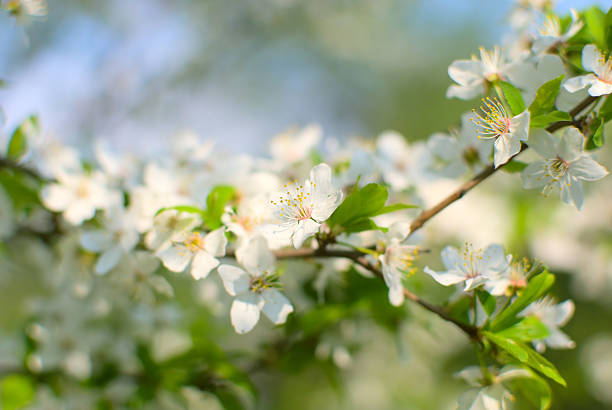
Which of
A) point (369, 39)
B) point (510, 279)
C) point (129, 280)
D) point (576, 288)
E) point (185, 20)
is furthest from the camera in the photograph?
point (369, 39)

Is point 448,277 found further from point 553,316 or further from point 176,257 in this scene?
point 176,257

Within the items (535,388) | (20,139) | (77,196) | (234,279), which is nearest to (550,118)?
(535,388)

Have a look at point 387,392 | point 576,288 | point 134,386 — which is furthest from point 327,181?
point 387,392

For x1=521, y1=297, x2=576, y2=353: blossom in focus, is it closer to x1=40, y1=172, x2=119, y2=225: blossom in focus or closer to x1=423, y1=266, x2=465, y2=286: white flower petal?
x1=423, y1=266, x2=465, y2=286: white flower petal

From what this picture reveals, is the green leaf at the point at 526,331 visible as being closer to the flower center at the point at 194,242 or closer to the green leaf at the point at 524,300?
the green leaf at the point at 524,300

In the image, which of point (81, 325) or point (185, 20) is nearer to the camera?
point (81, 325)

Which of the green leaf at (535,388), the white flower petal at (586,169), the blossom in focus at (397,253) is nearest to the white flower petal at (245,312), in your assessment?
the blossom in focus at (397,253)

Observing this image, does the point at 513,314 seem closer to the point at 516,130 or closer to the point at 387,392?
the point at 516,130
